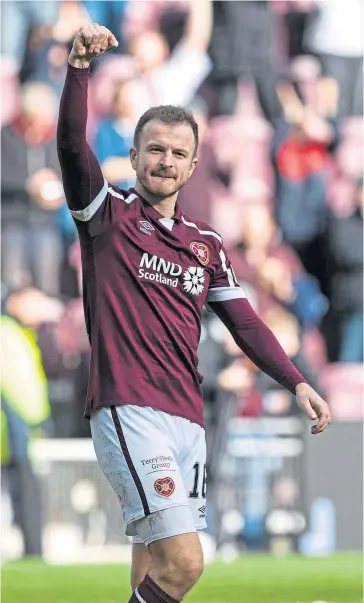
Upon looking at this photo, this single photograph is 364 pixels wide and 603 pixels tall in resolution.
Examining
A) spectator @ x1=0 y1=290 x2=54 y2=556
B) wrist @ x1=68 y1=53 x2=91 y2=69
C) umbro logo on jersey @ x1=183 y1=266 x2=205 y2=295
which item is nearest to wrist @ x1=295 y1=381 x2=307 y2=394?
umbro logo on jersey @ x1=183 y1=266 x2=205 y2=295

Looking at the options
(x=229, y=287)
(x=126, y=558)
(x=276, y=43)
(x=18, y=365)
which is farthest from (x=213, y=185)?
(x=229, y=287)

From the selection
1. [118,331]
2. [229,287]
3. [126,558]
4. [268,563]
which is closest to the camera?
[118,331]

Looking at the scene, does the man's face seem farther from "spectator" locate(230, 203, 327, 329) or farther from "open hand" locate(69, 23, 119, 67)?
"spectator" locate(230, 203, 327, 329)

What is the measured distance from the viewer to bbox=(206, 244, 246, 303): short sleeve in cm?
463

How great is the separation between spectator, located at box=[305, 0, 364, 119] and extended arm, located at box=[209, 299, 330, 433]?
704 centimetres

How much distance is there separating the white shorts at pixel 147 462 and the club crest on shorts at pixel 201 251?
64 centimetres

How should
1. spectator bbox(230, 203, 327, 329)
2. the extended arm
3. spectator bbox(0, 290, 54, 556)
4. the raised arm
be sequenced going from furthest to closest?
spectator bbox(230, 203, 327, 329) → spectator bbox(0, 290, 54, 556) → the extended arm → the raised arm

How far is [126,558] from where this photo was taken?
10625 mm

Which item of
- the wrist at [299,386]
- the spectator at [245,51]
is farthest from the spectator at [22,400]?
the wrist at [299,386]

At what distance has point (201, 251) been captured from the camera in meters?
4.48

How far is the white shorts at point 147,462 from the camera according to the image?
4012 millimetres

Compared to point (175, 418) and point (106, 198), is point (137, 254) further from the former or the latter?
point (175, 418)

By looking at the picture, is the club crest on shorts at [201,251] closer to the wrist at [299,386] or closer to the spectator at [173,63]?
the wrist at [299,386]

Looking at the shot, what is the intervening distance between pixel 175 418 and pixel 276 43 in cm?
774
